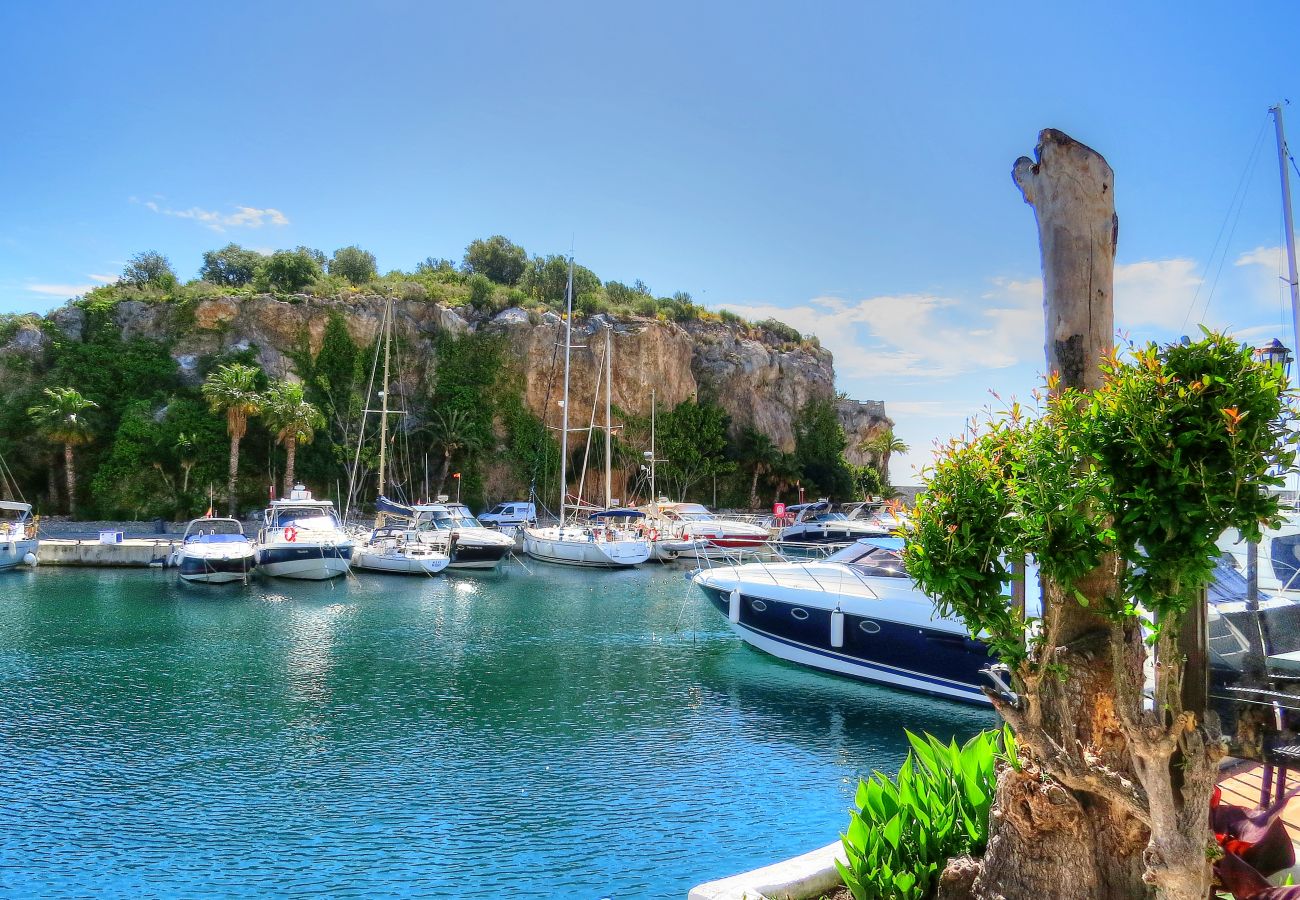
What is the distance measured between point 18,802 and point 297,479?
37664 millimetres

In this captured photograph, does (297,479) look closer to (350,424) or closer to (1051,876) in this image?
(350,424)

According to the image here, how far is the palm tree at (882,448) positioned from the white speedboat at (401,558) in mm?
47914

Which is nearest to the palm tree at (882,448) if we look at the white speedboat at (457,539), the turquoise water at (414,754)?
the white speedboat at (457,539)

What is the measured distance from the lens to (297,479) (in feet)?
149

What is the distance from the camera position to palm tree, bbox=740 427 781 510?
5859 centimetres

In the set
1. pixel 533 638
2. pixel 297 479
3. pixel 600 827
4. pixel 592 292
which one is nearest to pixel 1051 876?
pixel 600 827

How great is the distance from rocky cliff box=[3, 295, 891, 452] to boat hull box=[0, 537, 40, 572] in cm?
1722

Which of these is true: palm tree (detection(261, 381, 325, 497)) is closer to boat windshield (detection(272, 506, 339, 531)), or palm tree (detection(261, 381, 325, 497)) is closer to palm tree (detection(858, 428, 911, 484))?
boat windshield (detection(272, 506, 339, 531))

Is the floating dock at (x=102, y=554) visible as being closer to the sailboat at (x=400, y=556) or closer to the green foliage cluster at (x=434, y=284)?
the sailboat at (x=400, y=556)

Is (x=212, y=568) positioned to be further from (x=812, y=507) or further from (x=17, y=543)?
(x=812, y=507)

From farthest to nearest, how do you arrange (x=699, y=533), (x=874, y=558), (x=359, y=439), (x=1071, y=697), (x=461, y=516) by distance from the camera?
(x=359, y=439)
(x=699, y=533)
(x=461, y=516)
(x=874, y=558)
(x=1071, y=697)

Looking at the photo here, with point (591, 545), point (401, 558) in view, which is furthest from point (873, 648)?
point (591, 545)

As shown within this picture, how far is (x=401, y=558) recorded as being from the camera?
3023cm

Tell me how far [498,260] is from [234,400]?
31.9 meters
